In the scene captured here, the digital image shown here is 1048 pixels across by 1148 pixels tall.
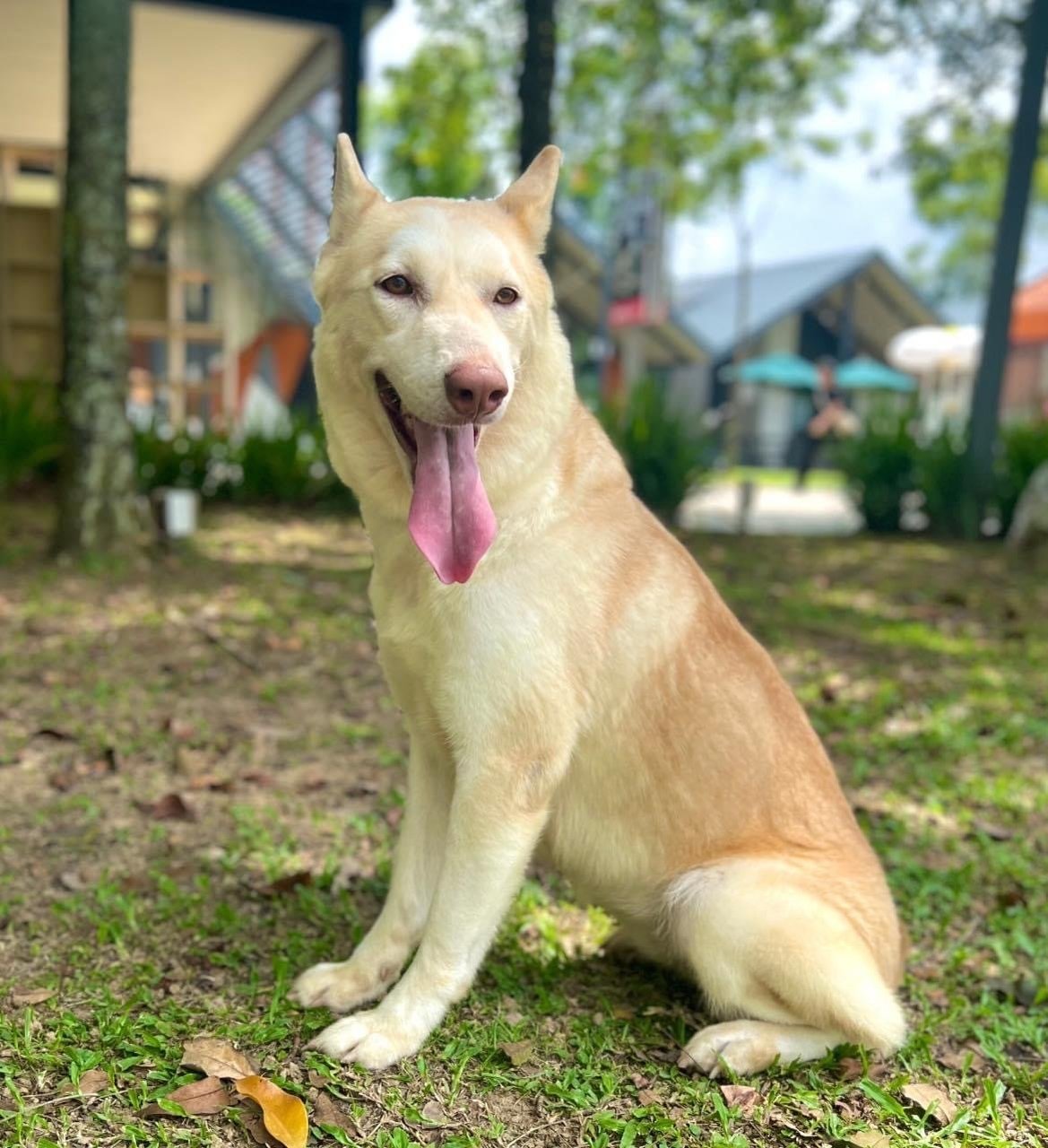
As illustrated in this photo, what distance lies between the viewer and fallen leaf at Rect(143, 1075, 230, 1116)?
6.97 feet

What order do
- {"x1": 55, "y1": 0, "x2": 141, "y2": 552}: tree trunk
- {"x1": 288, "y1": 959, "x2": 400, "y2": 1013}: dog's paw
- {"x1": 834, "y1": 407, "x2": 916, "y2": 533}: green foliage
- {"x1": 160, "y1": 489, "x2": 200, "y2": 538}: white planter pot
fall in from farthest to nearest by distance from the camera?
1. {"x1": 834, "y1": 407, "x2": 916, "y2": 533}: green foliage
2. {"x1": 160, "y1": 489, "x2": 200, "y2": 538}: white planter pot
3. {"x1": 55, "y1": 0, "x2": 141, "y2": 552}: tree trunk
4. {"x1": 288, "y1": 959, "x2": 400, "y2": 1013}: dog's paw

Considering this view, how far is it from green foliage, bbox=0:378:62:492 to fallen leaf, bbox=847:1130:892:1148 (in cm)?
741

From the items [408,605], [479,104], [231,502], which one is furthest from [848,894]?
[479,104]

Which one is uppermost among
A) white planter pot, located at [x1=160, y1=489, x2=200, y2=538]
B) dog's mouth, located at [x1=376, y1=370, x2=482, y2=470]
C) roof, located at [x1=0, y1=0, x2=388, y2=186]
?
roof, located at [x1=0, y1=0, x2=388, y2=186]

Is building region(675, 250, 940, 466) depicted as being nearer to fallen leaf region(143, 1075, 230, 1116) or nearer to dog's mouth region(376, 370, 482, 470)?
dog's mouth region(376, 370, 482, 470)

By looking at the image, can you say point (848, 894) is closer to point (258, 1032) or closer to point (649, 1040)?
point (649, 1040)

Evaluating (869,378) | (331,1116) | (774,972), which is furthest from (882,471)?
(869,378)

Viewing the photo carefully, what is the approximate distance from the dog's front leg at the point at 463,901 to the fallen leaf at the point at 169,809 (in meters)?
1.48

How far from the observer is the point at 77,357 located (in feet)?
19.7

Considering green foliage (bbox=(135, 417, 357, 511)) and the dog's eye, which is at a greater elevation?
the dog's eye

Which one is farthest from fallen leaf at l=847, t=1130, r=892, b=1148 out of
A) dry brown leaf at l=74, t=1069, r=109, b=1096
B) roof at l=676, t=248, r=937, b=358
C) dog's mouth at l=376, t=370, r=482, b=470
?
roof at l=676, t=248, r=937, b=358

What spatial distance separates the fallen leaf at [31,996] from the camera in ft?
8.09

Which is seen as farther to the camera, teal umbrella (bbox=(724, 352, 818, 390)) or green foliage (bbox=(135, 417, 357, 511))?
teal umbrella (bbox=(724, 352, 818, 390))

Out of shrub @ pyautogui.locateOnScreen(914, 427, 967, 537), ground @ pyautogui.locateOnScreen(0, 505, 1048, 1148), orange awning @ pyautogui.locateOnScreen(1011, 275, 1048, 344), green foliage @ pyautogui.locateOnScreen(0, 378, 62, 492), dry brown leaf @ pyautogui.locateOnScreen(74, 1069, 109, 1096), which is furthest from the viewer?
orange awning @ pyautogui.locateOnScreen(1011, 275, 1048, 344)
